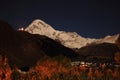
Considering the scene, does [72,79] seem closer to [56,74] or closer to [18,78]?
[56,74]

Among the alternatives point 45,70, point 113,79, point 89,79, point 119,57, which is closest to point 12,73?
point 45,70

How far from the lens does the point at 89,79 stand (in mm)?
176250

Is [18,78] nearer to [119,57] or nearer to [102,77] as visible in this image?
[102,77]

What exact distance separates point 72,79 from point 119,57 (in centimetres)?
9209

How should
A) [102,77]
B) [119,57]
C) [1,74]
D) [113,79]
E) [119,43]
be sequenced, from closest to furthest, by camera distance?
[119,43] → [119,57] → [1,74] → [113,79] → [102,77]

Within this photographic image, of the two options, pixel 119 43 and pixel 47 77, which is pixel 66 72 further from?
pixel 119 43

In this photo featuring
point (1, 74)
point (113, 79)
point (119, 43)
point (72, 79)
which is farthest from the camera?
point (72, 79)

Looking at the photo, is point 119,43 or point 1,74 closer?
point 119,43

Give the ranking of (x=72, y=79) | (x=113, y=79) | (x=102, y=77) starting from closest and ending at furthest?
(x=113, y=79) → (x=72, y=79) → (x=102, y=77)

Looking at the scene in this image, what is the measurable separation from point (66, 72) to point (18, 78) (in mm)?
36028

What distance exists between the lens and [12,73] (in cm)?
17812

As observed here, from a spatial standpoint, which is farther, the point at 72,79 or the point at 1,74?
the point at 72,79

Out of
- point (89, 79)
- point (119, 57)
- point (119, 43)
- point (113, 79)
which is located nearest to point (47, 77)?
point (89, 79)

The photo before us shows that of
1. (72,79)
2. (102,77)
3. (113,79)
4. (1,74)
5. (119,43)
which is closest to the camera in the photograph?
(119,43)
